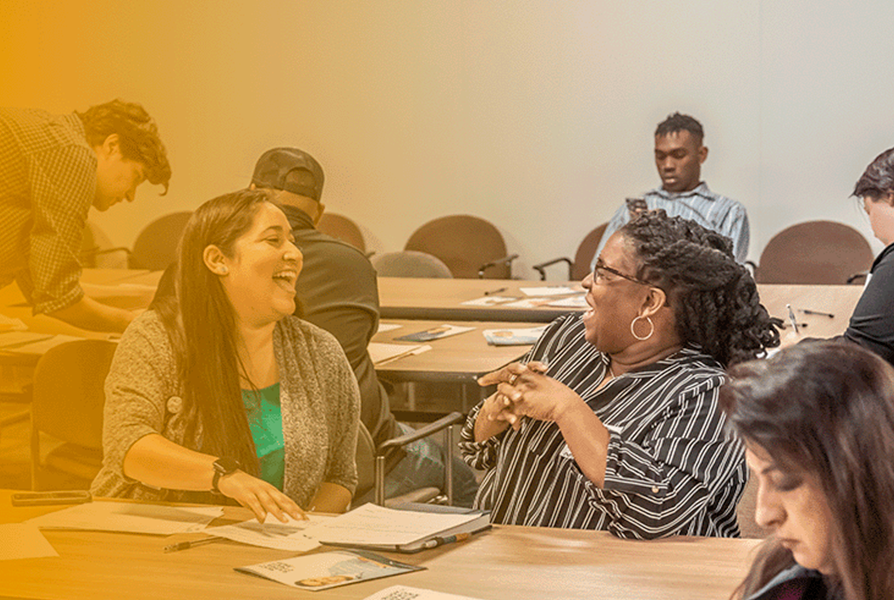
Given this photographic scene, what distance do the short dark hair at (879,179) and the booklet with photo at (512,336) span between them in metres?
1.14

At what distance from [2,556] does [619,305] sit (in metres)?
1.27

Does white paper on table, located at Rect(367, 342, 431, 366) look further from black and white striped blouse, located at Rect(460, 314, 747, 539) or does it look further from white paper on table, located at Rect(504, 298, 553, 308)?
black and white striped blouse, located at Rect(460, 314, 747, 539)

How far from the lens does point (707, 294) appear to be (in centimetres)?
207

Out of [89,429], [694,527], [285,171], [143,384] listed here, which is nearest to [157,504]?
[143,384]

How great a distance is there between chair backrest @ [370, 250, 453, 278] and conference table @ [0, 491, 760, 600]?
3.35m

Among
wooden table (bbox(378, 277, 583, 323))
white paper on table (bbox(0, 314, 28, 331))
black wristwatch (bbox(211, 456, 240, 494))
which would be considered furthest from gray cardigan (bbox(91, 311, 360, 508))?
wooden table (bbox(378, 277, 583, 323))

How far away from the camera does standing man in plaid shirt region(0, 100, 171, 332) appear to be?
3.25 metres

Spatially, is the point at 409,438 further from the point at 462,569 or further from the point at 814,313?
the point at 814,313

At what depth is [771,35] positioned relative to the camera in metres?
6.20

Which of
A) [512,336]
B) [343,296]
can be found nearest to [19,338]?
[343,296]

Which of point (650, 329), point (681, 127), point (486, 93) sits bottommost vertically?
point (650, 329)

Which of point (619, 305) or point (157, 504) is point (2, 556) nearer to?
point (157, 504)

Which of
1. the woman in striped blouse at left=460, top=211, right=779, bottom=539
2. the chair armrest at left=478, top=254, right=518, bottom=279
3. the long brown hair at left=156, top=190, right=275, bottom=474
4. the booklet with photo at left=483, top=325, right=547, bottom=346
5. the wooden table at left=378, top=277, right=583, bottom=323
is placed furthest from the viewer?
the chair armrest at left=478, top=254, right=518, bottom=279

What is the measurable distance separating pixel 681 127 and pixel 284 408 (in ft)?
12.9
